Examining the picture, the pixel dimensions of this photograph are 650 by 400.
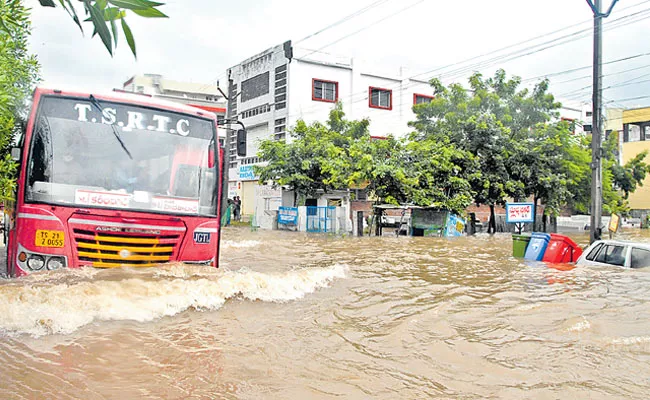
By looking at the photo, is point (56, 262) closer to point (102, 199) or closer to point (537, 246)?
point (102, 199)

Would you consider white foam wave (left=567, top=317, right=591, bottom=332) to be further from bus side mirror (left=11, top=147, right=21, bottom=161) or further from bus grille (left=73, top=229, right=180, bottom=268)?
bus side mirror (left=11, top=147, right=21, bottom=161)

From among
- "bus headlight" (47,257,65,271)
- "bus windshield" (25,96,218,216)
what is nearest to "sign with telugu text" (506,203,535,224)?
"bus windshield" (25,96,218,216)

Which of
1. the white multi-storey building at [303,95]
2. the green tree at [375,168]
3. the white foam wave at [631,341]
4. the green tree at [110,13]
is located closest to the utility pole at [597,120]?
the green tree at [375,168]

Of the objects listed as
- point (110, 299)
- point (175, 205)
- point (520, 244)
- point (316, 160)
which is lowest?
point (110, 299)

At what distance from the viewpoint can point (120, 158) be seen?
24.0 ft

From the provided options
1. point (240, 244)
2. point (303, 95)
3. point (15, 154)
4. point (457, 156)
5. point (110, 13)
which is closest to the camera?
point (110, 13)

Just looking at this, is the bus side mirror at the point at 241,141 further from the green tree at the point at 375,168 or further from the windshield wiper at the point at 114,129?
the green tree at the point at 375,168

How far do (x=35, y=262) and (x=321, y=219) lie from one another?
2095 cm

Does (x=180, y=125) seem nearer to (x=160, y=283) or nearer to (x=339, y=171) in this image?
(x=160, y=283)

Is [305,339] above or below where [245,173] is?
below

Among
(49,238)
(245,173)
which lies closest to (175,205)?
(49,238)

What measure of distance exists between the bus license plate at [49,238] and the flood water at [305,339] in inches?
14.5

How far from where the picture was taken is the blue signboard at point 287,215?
28906 millimetres

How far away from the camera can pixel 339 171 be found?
84.7ft
